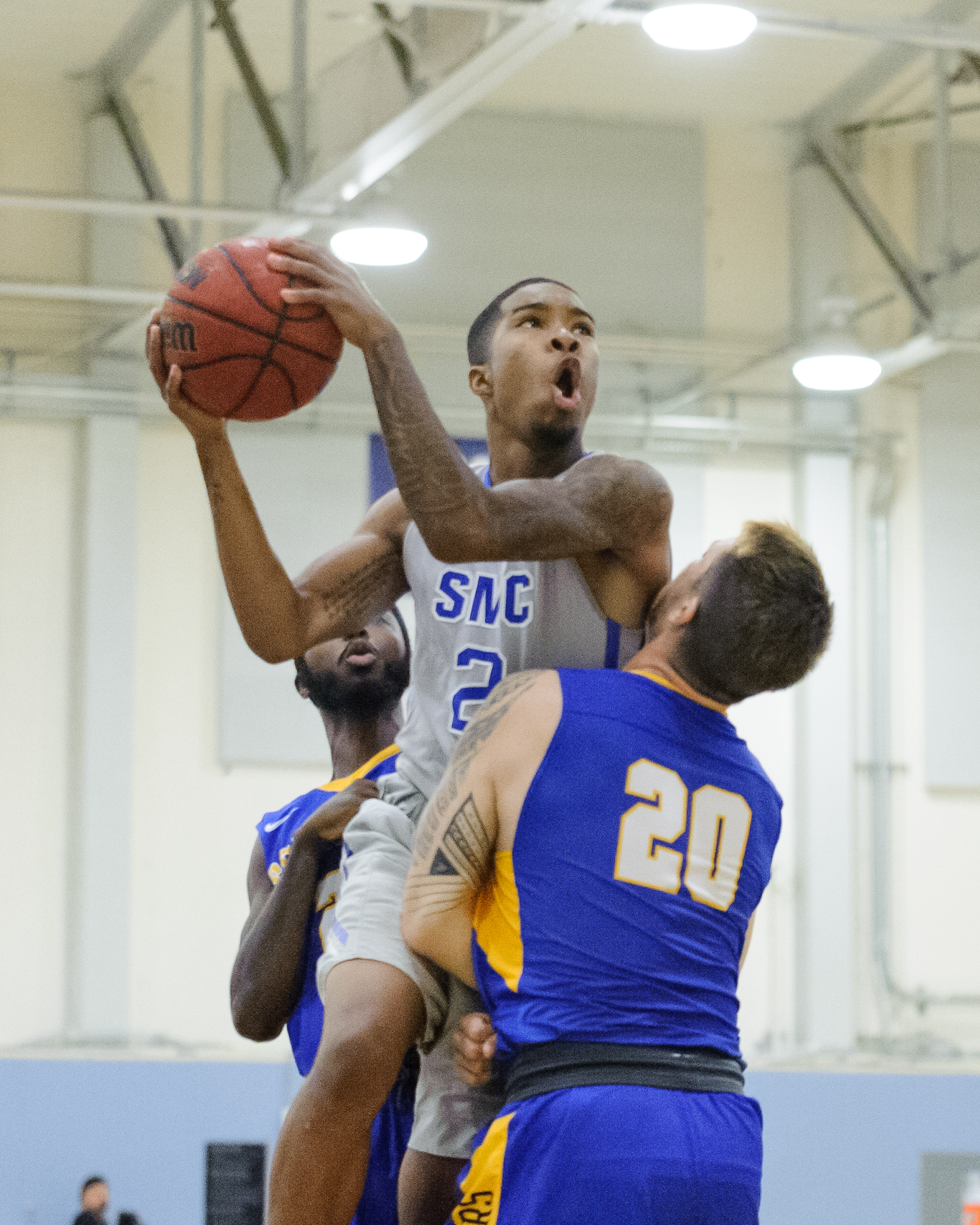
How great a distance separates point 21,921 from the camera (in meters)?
10.6

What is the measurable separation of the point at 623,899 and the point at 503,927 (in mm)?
213

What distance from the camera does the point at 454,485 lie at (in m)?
2.76

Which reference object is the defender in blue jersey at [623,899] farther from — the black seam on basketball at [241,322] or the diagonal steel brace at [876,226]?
the diagonal steel brace at [876,226]

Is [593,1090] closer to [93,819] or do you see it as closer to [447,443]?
[447,443]

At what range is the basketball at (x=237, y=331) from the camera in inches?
114

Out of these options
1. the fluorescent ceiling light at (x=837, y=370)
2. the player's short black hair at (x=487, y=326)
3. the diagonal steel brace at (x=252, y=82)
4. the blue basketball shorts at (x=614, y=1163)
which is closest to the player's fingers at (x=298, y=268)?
the player's short black hair at (x=487, y=326)

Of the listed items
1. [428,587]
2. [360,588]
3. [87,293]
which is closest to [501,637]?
[428,587]

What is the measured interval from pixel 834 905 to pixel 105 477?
5.55m

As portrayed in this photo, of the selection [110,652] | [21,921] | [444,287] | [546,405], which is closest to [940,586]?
[444,287]

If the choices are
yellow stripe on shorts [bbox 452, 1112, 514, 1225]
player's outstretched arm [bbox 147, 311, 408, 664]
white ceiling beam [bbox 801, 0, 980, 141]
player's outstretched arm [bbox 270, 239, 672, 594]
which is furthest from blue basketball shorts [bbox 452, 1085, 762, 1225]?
white ceiling beam [bbox 801, 0, 980, 141]

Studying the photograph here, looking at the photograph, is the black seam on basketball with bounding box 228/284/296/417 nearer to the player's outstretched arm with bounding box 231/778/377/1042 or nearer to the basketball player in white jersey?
the basketball player in white jersey

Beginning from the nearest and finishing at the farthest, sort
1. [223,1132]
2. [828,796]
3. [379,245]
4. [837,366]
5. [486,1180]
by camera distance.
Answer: [486,1180] → [379,245] → [223,1132] → [837,366] → [828,796]

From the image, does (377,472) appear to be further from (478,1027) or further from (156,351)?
(478,1027)

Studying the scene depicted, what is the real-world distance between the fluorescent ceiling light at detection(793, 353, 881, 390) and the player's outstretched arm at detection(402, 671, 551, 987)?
8.21m
